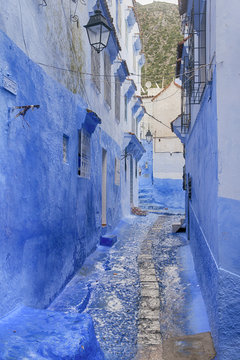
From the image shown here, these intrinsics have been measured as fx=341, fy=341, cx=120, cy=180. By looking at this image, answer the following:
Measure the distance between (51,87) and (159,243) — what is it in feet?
24.1

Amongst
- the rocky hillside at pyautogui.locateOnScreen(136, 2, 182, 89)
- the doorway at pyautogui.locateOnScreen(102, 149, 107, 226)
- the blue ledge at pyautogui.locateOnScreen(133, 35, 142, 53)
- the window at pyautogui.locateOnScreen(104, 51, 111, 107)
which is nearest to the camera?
the window at pyautogui.locateOnScreen(104, 51, 111, 107)

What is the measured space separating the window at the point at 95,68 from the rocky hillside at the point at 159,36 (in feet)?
131

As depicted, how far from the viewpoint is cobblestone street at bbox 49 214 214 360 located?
176 inches

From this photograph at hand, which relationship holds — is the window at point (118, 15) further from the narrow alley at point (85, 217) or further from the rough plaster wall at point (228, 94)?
the rough plaster wall at point (228, 94)

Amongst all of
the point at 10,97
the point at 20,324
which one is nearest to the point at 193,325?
the point at 20,324

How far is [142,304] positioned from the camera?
19.3 feet

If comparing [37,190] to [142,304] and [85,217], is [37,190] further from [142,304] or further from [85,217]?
[85,217]

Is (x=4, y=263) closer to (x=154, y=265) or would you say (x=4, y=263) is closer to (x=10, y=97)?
(x=10, y=97)

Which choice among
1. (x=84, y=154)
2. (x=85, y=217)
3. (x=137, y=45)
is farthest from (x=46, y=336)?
(x=137, y=45)

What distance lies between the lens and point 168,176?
29031 mm

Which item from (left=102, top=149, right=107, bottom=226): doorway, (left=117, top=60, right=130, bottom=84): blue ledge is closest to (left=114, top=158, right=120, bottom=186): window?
(left=102, top=149, right=107, bottom=226): doorway

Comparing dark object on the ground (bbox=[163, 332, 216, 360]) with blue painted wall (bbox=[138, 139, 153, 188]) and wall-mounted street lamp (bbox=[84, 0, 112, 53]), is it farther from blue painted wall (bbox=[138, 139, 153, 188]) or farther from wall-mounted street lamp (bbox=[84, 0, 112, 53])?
blue painted wall (bbox=[138, 139, 153, 188])

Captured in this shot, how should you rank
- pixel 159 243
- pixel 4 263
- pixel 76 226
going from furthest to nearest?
1. pixel 159 243
2. pixel 76 226
3. pixel 4 263

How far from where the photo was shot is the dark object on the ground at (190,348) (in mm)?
4136
